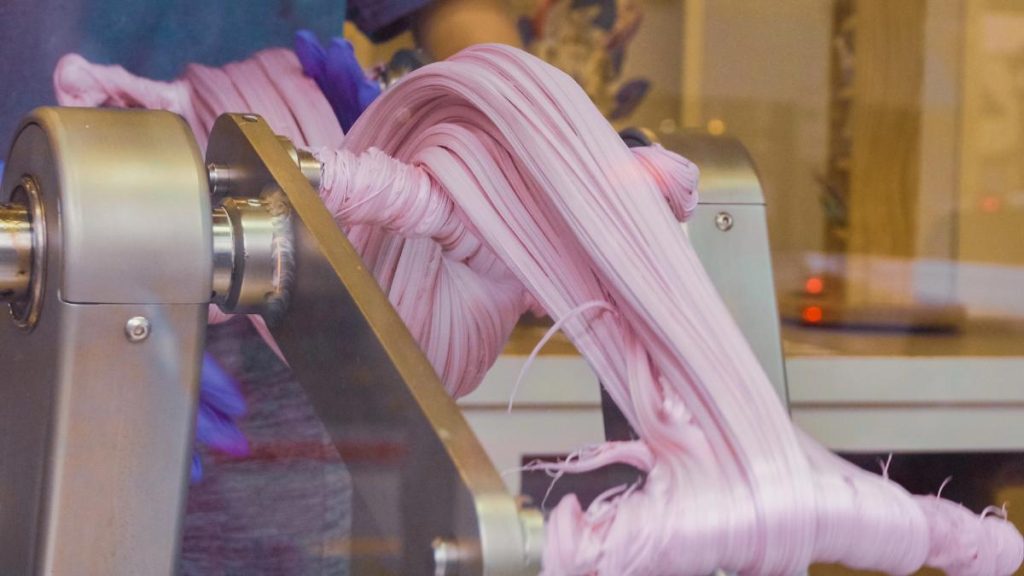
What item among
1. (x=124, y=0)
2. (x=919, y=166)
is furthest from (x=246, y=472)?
(x=919, y=166)

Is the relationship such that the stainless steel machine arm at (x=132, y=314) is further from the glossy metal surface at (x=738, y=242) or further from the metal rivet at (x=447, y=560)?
the glossy metal surface at (x=738, y=242)

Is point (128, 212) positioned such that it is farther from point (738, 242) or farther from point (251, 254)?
point (738, 242)

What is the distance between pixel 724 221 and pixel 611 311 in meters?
0.16

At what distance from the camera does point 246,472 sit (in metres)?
0.49

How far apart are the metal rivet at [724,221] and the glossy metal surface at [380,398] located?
0.17m

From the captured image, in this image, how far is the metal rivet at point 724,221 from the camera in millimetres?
406

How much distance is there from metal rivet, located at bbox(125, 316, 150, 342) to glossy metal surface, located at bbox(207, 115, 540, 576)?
32mm

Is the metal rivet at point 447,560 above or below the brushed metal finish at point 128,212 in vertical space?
A: below

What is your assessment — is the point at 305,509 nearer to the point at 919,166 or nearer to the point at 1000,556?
the point at 1000,556

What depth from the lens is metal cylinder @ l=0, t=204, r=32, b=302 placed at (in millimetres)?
253

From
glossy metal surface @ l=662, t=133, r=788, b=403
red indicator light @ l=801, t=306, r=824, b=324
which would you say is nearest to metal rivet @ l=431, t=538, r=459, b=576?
glossy metal surface @ l=662, t=133, r=788, b=403

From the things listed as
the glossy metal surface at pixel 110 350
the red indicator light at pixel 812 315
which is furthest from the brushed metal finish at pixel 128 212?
the red indicator light at pixel 812 315

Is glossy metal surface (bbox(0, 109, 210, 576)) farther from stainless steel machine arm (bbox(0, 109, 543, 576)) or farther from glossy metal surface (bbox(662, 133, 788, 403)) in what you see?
glossy metal surface (bbox(662, 133, 788, 403))

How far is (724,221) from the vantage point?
0.41 m
